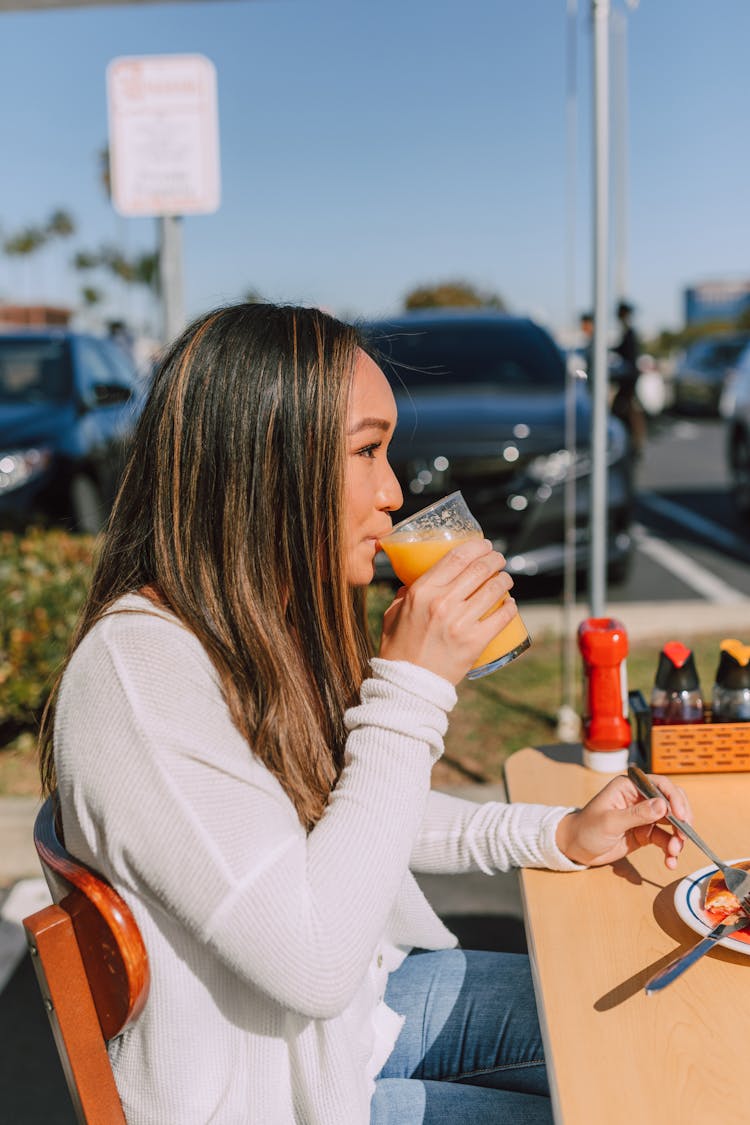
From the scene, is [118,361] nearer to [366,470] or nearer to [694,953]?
[366,470]

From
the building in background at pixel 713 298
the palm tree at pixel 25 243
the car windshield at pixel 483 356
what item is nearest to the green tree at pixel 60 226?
the palm tree at pixel 25 243

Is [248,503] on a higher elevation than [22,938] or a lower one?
higher

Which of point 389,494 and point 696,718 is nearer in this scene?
point 389,494

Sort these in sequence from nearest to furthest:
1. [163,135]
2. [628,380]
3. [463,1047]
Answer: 1. [463,1047]
2. [163,135]
3. [628,380]

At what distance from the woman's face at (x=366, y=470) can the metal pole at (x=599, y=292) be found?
7.57ft

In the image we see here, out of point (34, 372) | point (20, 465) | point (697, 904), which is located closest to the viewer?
point (697, 904)

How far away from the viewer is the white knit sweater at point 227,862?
1146 millimetres

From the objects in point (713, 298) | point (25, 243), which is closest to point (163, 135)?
point (25, 243)

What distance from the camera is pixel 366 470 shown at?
147 cm

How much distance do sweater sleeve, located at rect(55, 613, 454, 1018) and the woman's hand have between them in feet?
1.18

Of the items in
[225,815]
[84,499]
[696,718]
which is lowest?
[84,499]

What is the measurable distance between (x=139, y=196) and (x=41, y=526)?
242 centimetres

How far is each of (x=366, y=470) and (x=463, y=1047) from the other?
2.85 feet

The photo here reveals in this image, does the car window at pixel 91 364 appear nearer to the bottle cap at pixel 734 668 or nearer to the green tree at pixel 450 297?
the bottle cap at pixel 734 668
